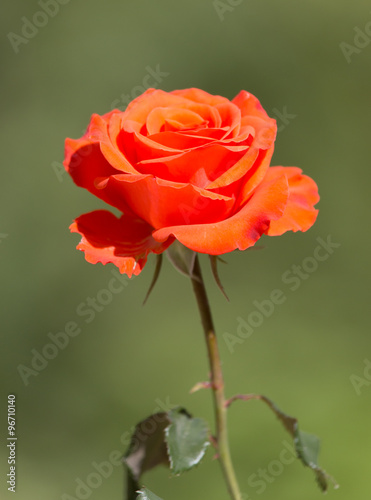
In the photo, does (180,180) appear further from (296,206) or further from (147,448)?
(147,448)

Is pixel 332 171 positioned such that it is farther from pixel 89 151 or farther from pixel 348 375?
pixel 89 151

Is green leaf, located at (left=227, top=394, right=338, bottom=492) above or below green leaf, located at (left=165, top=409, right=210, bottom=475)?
below

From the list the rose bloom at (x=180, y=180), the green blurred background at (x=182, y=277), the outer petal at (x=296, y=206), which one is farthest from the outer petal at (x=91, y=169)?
the green blurred background at (x=182, y=277)

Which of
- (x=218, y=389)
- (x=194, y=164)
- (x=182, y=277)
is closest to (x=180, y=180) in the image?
(x=194, y=164)

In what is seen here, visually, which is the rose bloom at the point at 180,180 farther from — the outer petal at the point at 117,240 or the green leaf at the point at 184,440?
the green leaf at the point at 184,440

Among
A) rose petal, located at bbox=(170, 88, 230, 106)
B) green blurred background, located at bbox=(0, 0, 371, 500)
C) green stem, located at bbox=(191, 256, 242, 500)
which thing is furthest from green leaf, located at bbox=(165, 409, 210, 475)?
green blurred background, located at bbox=(0, 0, 371, 500)

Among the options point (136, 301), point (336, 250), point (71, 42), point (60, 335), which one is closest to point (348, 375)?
point (336, 250)

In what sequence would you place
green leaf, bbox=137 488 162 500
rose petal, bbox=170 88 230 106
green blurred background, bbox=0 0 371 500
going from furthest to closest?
green blurred background, bbox=0 0 371 500
rose petal, bbox=170 88 230 106
green leaf, bbox=137 488 162 500

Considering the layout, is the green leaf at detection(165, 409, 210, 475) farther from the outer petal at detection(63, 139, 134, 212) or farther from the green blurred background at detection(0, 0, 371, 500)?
the green blurred background at detection(0, 0, 371, 500)

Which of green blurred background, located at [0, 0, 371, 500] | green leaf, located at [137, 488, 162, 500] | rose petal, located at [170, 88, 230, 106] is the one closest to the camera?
green leaf, located at [137, 488, 162, 500]
